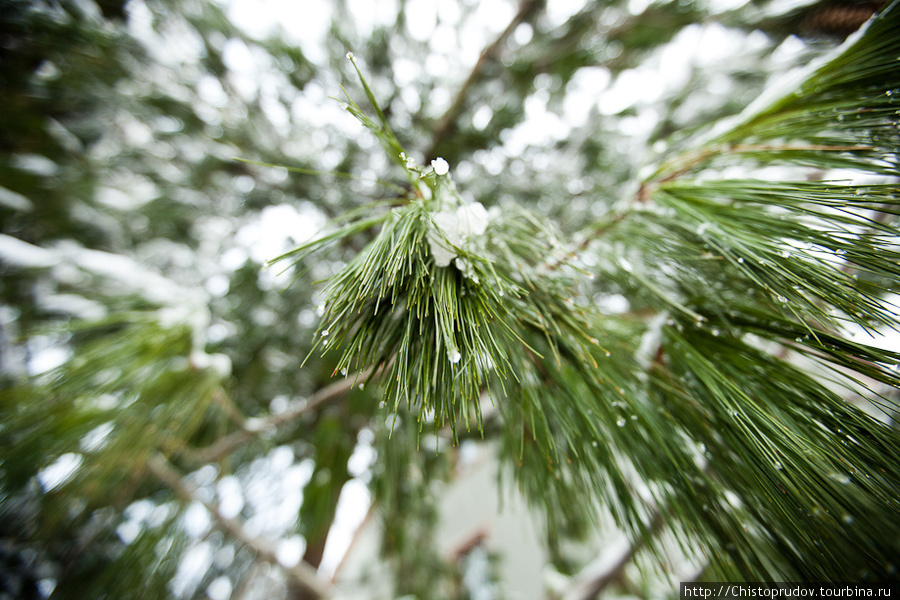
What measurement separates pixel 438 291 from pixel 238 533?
5.19 feet

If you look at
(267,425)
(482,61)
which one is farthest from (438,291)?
(482,61)

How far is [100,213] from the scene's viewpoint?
72.5 inches

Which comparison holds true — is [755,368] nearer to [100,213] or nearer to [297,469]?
[297,469]

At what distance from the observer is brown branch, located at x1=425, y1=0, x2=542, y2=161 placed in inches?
59.1

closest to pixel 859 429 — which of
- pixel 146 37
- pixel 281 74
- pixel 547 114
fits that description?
pixel 547 114

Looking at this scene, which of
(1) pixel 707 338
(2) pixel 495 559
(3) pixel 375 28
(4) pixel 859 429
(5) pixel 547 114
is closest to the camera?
(4) pixel 859 429

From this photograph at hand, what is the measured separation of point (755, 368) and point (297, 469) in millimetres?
1667

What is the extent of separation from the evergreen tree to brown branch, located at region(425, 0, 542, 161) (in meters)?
0.02

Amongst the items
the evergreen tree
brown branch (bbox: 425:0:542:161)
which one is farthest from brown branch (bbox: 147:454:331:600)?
brown branch (bbox: 425:0:542:161)

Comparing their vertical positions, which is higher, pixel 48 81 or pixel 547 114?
pixel 48 81

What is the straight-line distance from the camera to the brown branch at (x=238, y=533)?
125 centimetres

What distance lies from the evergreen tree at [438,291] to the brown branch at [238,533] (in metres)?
0.02

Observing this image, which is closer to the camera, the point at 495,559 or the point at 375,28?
the point at 375,28

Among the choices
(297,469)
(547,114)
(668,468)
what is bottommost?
(297,469)
